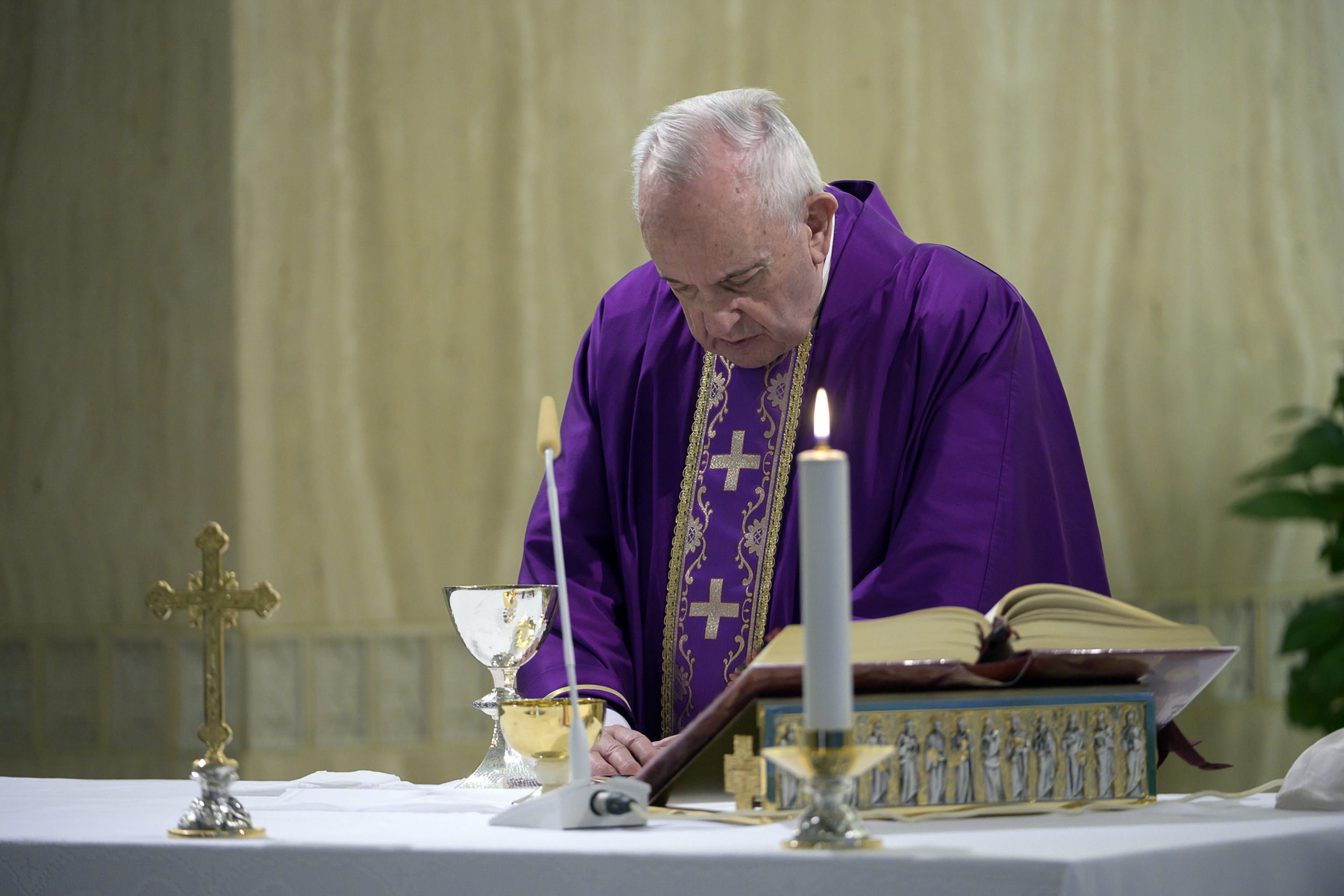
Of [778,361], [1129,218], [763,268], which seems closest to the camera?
[763,268]

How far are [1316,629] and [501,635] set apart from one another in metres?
2.96

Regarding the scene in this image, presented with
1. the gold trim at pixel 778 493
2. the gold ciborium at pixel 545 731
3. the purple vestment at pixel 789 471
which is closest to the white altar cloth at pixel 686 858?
the gold ciborium at pixel 545 731

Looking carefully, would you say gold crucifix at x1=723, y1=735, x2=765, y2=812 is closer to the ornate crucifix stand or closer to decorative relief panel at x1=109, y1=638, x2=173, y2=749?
the ornate crucifix stand

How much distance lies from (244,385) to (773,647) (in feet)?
12.3

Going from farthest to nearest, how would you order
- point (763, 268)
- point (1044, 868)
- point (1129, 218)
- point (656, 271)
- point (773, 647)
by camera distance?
point (1129, 218), point (656, 271), point (763, 268), point (773, 647), point (1044, 868)

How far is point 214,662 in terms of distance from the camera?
1.42 m

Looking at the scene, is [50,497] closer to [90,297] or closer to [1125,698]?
[90,297]

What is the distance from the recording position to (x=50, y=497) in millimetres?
4762

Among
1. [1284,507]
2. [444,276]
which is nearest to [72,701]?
[444,276]

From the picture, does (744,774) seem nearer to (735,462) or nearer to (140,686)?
(735,462)

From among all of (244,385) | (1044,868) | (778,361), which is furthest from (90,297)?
(1044,868)

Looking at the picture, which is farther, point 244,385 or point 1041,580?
point 244,385

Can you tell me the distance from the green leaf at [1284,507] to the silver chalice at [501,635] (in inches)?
107

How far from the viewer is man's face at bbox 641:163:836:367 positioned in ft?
7.58
